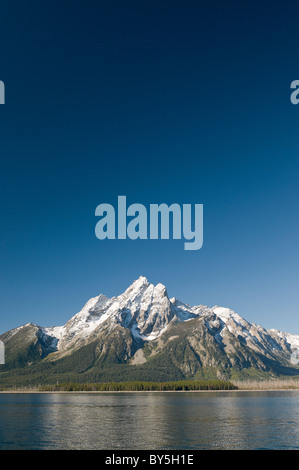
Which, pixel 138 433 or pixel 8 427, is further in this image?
pixel 8 427

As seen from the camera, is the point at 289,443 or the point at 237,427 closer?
the point at 289,443

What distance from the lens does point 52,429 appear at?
125m
